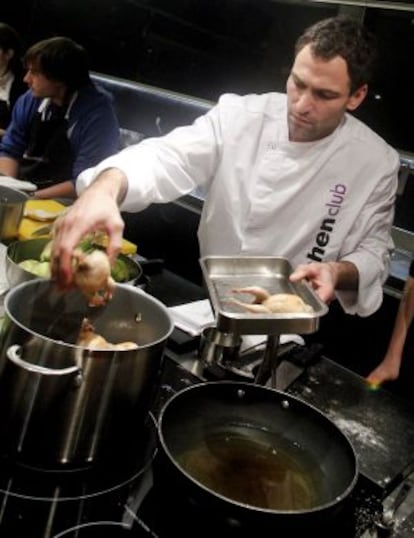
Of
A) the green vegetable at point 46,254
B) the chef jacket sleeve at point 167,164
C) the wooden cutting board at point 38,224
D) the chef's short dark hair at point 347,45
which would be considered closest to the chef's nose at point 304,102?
the chef's short dark hair at point 347,45

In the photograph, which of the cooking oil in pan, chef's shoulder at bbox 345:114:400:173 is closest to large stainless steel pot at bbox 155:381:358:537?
the cooking oil in pan

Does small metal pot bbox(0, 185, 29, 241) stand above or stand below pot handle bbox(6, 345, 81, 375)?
below

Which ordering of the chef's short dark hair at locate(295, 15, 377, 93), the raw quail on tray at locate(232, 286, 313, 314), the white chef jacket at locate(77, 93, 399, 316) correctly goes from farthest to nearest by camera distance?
the white chef jacket at locate(77, 93, 399, 316) < the chef's short dark hair at locate(295, 15, 377, 93) < the raw quail on tray at locate(232, 286, 313, 314)

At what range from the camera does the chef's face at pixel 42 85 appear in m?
3.42

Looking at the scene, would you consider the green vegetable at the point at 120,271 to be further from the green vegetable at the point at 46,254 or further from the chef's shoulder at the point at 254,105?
the chef's shoulder at the point at 254,105

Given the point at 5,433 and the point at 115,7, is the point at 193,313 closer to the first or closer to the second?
the point at 5,433

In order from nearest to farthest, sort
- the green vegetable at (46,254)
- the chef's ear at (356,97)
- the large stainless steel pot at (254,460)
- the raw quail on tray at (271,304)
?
1. the large stainless steel pot at (254,460)
2. the raw quail on tray at (271,304)
3. the green vegetable at (46,254)
4. the chef's ear at (356,97)

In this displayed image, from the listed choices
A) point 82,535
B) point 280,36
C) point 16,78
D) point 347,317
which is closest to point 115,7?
point 16,78

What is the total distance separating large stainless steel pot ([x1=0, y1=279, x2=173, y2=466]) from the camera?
870mm

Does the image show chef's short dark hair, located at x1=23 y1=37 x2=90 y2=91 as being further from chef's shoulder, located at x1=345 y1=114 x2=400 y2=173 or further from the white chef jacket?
chef's shoulder, located at x1=345 y1=114 x2=400 y2=173

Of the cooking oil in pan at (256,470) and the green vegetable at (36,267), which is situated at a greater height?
the green vegetable at (36,267)

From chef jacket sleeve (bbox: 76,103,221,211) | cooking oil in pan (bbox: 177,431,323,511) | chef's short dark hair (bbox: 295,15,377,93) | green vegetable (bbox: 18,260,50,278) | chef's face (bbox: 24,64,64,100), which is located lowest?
cooking oil in pan (bbox: 177,431,323,511)

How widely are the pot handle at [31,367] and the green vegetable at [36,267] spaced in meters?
0.45

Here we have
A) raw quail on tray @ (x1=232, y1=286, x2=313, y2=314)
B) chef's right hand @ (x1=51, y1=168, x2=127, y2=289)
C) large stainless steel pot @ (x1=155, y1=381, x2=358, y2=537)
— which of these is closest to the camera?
large stainless steel pot @ (x1=155, y1=381, x2=358, y2=537)
